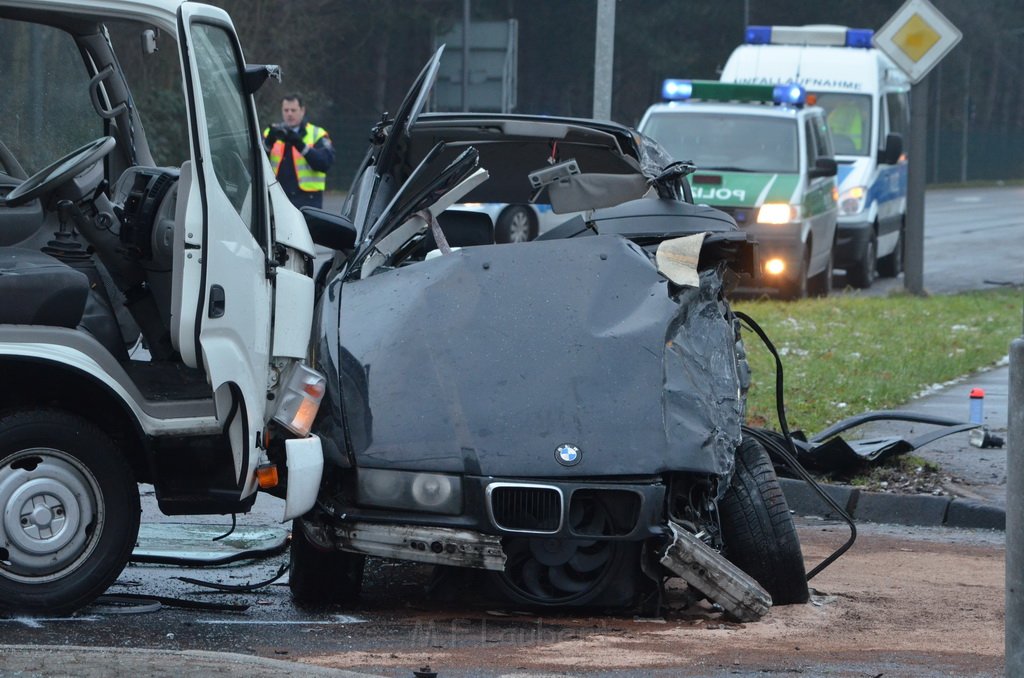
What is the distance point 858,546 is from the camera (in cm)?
721

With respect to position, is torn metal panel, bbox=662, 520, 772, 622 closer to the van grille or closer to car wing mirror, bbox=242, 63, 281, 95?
the van grille

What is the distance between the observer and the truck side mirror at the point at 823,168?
53.1 ft

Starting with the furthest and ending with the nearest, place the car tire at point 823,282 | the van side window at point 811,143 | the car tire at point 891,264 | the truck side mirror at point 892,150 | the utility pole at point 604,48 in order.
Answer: the car tire at point 891,264, the truck side mirror at point 892,150, the car tire at point 823,282, the van side window at point 811,143, the utility pole at point 604,48

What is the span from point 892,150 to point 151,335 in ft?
45.9

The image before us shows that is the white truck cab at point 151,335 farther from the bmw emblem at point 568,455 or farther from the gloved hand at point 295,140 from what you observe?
the gloved hand at point 295,140

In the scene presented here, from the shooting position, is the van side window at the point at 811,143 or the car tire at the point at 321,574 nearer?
the car tire at the point at 321,574

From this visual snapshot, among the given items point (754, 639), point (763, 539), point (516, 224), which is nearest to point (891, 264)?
point (516, 224)

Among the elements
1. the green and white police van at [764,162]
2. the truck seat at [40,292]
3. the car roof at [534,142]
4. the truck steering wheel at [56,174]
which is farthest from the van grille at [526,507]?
the green and white police van at [764,162]

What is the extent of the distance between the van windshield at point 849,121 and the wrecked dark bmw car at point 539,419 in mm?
13325

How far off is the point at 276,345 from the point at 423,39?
39.3 m

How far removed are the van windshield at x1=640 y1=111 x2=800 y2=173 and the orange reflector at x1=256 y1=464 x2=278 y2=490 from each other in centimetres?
1146

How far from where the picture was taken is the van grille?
506 centimetres

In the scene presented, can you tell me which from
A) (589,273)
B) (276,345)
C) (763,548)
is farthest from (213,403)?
(763,548)

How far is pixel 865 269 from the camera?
62.0ft
